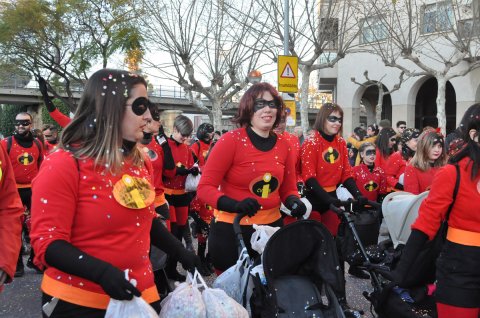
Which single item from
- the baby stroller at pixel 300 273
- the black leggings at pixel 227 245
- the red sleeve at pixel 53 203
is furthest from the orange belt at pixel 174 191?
the red sleeve at pixel 53 203

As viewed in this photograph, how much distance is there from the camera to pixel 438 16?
62.3 feet

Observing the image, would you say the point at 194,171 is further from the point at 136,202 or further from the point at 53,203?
the point at 53,203

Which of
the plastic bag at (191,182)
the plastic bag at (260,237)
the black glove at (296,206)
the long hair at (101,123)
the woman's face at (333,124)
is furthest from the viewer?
the plastic bag at (191,182)

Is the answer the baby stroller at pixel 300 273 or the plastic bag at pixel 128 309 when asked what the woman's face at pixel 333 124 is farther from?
the plastic bag at pixel 128 309

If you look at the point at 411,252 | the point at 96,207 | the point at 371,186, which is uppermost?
the point at 96,207

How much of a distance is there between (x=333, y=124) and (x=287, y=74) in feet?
20.9

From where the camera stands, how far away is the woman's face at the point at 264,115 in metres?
3.56

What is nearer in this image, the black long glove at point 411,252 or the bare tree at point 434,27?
the black long glove at point 411,252

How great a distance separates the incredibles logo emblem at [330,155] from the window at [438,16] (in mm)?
15679

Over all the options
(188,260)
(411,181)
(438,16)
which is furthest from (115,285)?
(438,16)

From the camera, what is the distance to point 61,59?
25234 mm

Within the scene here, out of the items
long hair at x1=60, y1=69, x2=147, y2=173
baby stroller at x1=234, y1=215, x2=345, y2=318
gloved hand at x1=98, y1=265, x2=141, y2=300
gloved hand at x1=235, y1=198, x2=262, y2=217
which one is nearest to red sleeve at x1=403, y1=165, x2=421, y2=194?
baby stroller at x1=234, y1=215, x2=345, y2=318

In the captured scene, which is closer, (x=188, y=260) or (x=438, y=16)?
(x=188, y=260)

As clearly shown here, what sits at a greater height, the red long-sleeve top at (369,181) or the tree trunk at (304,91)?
the tree trunk at (304,91)
